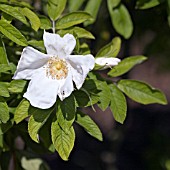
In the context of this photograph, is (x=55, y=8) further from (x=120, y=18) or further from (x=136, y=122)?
(x=136, y=122)

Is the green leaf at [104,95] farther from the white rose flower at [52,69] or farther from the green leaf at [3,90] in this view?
the green leaf at [3,90]

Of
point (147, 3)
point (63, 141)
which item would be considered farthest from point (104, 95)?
point (147, 3)

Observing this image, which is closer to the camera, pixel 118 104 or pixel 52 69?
pixel 52 69

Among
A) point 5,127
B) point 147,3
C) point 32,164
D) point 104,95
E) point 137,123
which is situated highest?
point 147,3

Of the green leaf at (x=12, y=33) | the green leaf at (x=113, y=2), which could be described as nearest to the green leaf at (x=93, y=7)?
the green leaf at (x=113, y=2)

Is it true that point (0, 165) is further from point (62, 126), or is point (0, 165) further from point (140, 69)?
point (140, 69)

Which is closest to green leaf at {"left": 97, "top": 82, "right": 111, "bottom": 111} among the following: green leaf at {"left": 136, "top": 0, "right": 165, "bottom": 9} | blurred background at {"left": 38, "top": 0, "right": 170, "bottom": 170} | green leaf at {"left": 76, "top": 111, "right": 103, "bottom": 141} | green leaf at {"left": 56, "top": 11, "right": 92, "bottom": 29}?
green leaf at {"left": 76, "top": 111, "right": 103, "bottom": 141}
